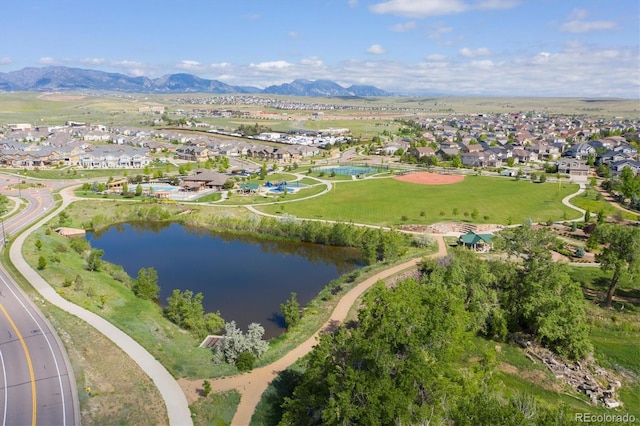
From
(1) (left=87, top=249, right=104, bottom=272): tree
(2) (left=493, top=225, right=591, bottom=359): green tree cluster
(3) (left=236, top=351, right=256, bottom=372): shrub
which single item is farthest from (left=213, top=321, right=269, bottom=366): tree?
(1) (left=87, top=249, right=104, bottom=272): tree

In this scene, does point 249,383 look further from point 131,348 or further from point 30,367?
point 30,367

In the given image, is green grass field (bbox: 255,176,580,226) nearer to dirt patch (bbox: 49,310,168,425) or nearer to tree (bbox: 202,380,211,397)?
dirt patch (bbox: 49,310,168,425)

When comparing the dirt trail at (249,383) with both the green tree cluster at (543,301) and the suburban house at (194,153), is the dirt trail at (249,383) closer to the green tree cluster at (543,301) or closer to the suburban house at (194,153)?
the green tree cluster at (543,301)

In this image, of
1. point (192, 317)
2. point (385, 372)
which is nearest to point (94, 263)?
point (192, 317)

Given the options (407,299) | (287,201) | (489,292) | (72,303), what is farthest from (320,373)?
(287,201)

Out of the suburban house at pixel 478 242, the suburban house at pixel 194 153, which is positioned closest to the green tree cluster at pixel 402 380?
the suburban house at pixel 478 242
